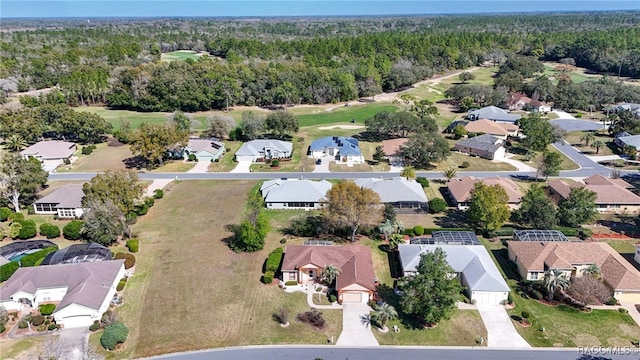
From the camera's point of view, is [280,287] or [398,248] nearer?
[280,287]

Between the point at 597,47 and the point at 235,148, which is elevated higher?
the point at 597,47

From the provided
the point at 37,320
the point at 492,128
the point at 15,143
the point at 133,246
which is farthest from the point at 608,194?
the point at 15,143

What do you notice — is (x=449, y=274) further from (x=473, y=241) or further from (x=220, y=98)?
(x=220, y=98)

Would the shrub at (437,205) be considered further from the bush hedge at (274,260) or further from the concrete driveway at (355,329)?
the concrete driveway at (355,329)

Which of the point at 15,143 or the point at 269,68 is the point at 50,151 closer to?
the point at 15,143

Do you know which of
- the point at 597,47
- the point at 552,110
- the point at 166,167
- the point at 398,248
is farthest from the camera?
the point at 597,47

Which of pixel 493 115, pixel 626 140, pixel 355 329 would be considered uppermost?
pixel 493 115

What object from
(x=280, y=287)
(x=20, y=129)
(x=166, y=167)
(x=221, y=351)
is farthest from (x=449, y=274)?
(x=20, y=129)

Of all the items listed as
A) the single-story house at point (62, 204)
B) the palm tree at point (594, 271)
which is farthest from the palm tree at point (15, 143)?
the palm tree at point (594, 271)
